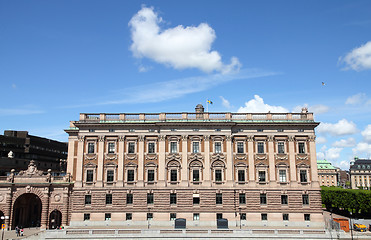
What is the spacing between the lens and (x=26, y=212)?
61219mm

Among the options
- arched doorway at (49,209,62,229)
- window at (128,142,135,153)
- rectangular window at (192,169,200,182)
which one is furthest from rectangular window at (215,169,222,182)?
arched doorway at (49,209,62,229)

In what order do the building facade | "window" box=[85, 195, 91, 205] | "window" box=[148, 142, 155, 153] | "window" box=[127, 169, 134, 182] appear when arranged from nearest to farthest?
the building facade < "window" box=[85, 195, 91, 205] < "window" box=[127, 169, 134, 182] < "window" box=[148, 142, 155, 153]

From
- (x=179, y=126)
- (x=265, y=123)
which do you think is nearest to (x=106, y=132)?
(x=179, y=126)

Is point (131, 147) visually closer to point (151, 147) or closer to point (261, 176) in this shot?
point (151, 147)

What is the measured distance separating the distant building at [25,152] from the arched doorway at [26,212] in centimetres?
1528

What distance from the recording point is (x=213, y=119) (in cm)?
6141

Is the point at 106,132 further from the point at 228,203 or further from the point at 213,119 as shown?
the point at 228,203

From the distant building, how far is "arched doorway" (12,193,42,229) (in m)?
15.3

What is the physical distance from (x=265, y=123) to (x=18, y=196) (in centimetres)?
4792

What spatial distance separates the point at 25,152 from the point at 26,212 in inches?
1143

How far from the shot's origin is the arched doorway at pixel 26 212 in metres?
59.1

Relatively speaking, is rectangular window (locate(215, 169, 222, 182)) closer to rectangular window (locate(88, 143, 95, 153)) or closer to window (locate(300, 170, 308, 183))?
window (locate(300, 170, 308, 183))

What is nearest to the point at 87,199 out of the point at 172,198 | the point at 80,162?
the point at 80,162

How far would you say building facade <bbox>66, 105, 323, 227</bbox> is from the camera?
57.7 m
